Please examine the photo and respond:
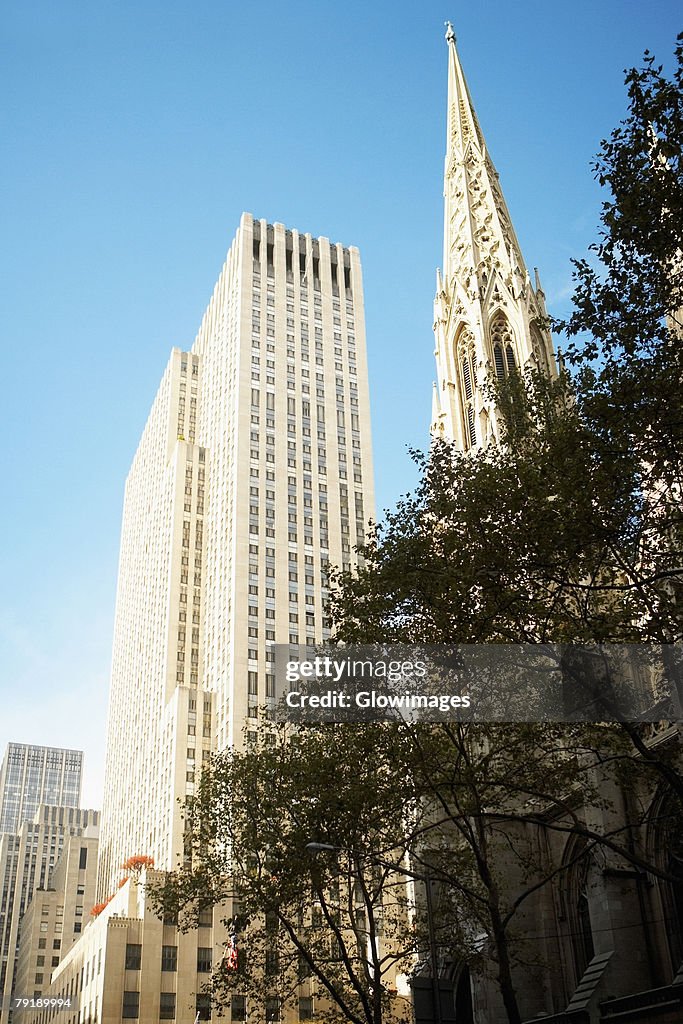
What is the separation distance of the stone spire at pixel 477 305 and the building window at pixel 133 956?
35858 millimetres

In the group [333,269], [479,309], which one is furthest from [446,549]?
[333,269]

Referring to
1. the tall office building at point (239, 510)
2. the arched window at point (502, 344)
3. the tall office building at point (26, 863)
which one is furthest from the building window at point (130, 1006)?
the tall office building at point (26, 863)

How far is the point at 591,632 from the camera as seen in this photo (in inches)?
787

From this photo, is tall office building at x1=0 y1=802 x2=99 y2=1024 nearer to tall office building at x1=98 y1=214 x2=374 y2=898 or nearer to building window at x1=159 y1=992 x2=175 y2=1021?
tall office building at x1=98 y1=214 x2=374 y2=898

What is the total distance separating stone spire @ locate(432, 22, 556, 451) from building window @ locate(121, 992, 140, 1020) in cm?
3771

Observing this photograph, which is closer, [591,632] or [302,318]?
[591,632]

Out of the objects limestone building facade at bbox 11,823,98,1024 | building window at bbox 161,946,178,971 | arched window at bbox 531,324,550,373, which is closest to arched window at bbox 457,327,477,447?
arched window at bbox 531,324,550,373

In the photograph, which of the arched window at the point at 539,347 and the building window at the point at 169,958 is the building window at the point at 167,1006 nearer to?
the building window at the point at 169,958

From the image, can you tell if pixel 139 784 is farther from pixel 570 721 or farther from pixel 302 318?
pixel 570 721

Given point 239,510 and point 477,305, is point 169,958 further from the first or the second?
point 477,305

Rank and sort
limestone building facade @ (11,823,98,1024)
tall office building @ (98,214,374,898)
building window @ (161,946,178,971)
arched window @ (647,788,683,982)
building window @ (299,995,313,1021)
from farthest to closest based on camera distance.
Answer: limestone building facade @ (11,823,98,1024)
tall office building @ (98,214,374,898)
building window @ (299,995,313,1021)
building window @ (161,946,178,971)
arched window @ (647,788,683,982)

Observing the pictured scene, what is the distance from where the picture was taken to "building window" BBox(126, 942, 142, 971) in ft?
201

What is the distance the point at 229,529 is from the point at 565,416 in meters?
69.0

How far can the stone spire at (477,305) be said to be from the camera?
163ft
